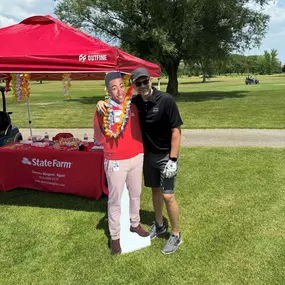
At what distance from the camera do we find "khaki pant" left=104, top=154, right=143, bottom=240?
353 cm

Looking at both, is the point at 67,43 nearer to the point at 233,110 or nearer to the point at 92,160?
the point at 92,160

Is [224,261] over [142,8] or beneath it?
beneath

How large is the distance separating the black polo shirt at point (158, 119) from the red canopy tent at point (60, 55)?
1.03m

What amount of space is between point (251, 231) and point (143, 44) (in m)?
22.7

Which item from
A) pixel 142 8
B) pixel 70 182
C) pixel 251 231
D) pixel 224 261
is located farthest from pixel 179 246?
pixel 142 8

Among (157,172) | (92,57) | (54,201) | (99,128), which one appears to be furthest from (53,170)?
(157,172)

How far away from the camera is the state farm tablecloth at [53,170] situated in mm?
5375

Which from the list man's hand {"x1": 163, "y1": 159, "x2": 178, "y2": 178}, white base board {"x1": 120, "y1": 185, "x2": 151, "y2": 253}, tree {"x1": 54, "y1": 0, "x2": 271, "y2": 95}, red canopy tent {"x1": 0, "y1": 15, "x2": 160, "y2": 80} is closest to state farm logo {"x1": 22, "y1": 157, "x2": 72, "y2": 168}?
red canopy tent {"x1": 0, "y1": 15, "x2": 160, "y2": 80}

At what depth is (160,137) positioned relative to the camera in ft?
11.6

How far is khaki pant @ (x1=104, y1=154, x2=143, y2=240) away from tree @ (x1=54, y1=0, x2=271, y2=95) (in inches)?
758

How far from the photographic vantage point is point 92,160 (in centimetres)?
532

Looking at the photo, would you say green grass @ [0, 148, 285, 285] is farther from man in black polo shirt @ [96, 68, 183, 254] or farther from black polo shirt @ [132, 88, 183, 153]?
black polo shirt @ [132, 88, 183, 153]

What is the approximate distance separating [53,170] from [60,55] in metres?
2.07

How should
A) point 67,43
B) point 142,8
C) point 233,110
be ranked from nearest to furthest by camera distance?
point 67,43, point 233,110, point 142,8
